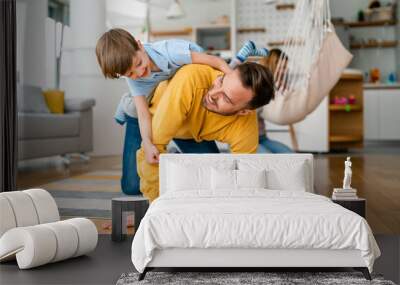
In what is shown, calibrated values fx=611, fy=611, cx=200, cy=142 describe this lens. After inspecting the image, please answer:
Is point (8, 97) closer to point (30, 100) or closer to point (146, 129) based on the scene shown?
point (146, 129)

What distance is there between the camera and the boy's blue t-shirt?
2730mm

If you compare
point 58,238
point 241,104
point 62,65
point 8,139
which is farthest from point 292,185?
point 62,65

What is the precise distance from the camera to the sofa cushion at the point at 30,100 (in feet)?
15.3

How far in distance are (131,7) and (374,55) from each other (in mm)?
3438

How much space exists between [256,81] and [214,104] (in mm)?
216

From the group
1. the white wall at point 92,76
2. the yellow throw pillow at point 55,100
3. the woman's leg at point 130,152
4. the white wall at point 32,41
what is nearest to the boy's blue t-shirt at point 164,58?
the woman's leg at point 130,152

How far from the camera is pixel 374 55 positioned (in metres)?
7.36

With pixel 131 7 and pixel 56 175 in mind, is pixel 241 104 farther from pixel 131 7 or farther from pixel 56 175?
pixel 131 7

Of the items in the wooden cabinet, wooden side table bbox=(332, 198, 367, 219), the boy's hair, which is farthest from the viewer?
the wooden cabinet

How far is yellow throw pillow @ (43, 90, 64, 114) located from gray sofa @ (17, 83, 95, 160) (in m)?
0.05

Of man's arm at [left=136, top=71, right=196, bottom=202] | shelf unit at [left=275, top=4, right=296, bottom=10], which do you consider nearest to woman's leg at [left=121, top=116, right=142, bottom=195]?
man's arm at [left=136, top=71, right=196, bottom=202]

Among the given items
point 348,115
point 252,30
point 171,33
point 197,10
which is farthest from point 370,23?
point 171,33

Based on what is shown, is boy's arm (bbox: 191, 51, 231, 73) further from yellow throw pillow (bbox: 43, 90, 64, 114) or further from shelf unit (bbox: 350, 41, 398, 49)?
shelf unit (bbox: 350, 41, 398, 49)

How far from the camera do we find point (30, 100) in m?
4.79
